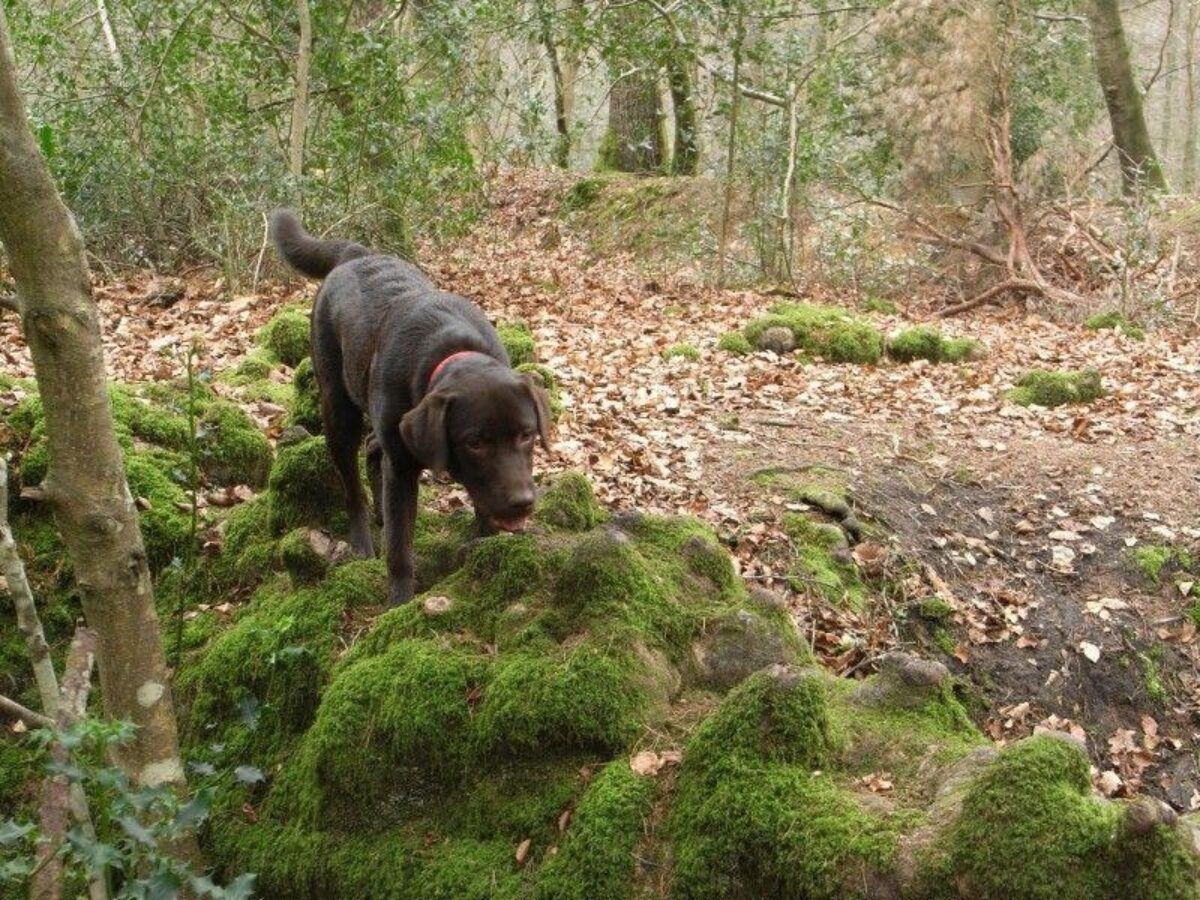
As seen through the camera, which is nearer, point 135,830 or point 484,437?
point 135,830

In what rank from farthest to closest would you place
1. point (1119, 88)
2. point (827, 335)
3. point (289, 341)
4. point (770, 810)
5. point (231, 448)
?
point (1119, 88) < point (827, 335) < point (289, 341) < point (231, 448) < point (770, 810)

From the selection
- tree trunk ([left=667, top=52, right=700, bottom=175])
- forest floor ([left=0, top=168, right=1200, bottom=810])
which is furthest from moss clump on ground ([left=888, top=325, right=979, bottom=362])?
tree trunk ([left=667, top=52, right=700, bottom=175])

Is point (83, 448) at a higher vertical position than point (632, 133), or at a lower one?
lower

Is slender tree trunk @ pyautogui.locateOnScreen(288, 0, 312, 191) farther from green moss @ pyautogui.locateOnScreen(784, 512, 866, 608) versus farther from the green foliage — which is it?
the green foliage

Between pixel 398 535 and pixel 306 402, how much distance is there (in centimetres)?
193

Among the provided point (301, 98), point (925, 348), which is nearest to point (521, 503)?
point (925, 348)

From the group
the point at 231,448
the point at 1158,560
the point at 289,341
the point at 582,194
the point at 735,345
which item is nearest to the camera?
the point at 231,448

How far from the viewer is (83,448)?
10.3 ft

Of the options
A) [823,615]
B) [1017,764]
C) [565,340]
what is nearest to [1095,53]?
[565,340]

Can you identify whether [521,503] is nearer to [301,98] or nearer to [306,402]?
[306,402]

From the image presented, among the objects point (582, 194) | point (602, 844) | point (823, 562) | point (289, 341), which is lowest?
point (823, 562)

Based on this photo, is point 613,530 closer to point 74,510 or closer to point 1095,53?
point 74,510

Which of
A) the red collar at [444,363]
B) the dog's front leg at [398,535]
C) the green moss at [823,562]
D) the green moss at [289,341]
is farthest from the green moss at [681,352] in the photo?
the dog's front leg at [398,535]

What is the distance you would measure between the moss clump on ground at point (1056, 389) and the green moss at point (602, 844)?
268 inches
